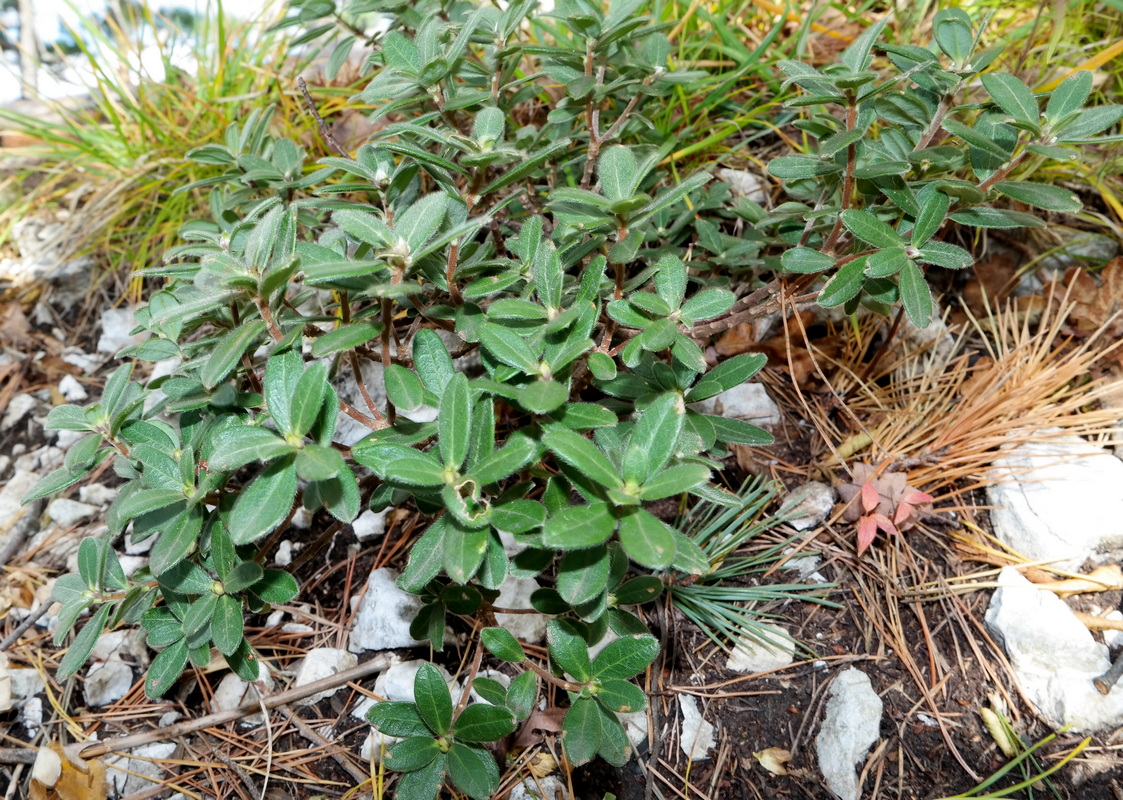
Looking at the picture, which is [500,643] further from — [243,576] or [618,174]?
[618,174]

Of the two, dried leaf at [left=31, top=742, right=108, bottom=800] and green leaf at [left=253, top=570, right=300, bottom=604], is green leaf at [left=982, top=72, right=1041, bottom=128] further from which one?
dried leaf at [left=31, top=742, right=108, bottom=800]

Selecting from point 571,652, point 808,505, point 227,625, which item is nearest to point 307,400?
point 227,625

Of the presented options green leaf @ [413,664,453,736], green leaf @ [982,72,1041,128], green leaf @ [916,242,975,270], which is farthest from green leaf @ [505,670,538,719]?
green leaf @ [982,72,1041,128]

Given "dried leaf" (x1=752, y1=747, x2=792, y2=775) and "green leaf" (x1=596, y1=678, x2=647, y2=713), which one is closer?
"green leaf" (x1=596, y1=678, x2=647, y2=713)

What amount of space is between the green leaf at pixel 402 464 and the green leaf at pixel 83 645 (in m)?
0.72

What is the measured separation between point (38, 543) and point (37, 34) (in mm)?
5967

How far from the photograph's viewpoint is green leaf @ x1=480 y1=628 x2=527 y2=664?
4.57 feet

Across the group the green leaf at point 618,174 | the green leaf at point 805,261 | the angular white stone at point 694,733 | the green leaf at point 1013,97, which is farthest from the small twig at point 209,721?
the green leaf at point 1013,97

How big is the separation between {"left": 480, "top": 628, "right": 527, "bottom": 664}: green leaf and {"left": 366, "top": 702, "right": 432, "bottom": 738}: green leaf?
19 centimetres

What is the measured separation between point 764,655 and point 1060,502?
86 cm

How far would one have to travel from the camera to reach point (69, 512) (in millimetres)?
2309

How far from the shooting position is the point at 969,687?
172cm

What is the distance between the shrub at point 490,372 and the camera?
47.2 inches

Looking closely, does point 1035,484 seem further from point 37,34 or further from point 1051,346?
point 37,34
